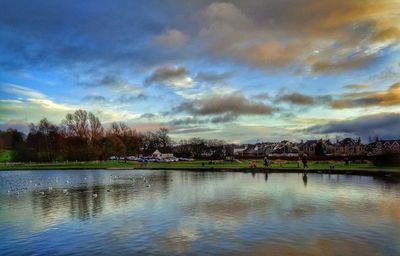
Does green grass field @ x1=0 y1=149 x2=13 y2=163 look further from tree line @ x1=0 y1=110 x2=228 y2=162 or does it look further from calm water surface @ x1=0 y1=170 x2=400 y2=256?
calm water surface @ x1=0 y1=170 x2=400 y2=256

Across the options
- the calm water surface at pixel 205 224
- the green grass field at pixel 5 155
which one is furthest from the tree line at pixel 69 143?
the calm water surface at pixel 205 224

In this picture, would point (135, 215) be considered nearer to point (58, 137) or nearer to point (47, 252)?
point (47, 252)

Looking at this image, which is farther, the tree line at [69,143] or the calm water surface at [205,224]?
the tree line at [69,143]

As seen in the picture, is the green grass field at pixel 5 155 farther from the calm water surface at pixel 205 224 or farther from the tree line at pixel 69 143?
the calm water surface at pixel 205 224

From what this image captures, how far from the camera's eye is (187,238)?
1648cm

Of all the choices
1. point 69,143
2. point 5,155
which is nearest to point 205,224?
point 69,143

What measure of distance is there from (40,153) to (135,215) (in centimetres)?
10563

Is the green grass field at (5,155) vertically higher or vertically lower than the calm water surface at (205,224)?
higher

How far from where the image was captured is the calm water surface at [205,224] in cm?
1512

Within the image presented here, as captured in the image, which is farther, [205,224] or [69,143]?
[69,143]

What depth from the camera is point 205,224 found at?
19.0m

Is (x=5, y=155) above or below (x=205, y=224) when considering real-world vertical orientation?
above

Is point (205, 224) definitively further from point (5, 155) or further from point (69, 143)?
point (5, 155)

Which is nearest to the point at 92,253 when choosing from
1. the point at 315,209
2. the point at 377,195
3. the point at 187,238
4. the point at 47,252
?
the point at 47,252
